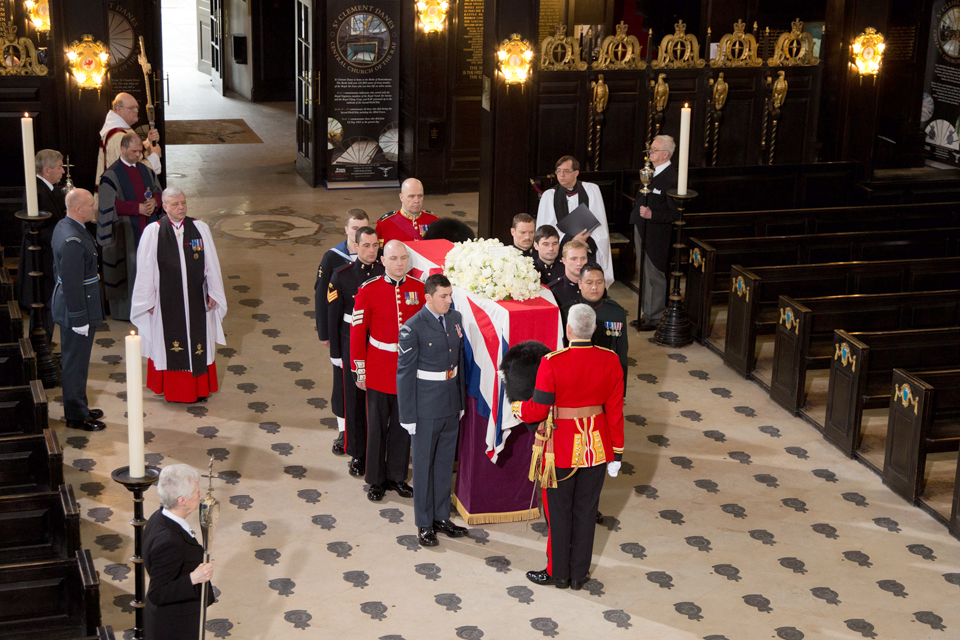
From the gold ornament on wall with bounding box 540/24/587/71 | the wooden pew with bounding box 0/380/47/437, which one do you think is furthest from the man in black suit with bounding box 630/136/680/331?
the wooden pew with bounding box 0/380/47/437

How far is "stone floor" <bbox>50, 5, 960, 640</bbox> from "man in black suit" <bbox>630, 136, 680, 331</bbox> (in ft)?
2.39

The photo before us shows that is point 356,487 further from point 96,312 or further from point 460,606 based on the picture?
point 96,312

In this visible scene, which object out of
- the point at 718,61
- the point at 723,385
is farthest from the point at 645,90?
the point at 723,385

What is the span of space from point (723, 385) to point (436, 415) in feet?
12.3

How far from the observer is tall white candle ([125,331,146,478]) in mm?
4688

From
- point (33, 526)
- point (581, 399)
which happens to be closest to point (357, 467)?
point (581, 399)

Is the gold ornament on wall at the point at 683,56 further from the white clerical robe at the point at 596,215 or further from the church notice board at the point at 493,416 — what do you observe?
the church notice board at the point at 493,416

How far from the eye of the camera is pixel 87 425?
8.16 m

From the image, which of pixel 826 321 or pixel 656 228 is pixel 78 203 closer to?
pixel 656 228

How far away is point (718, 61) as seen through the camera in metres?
13.1

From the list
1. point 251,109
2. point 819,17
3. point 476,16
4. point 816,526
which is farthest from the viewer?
point 251,109

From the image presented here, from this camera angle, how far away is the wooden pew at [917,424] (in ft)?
24.2

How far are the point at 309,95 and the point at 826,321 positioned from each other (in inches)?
350

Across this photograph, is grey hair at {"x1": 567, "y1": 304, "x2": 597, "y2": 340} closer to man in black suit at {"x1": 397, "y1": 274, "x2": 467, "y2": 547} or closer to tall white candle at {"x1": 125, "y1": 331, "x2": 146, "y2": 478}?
man in black suit at {"x1": 397, "y1": 274, "x2": 467, "y2": 547}
